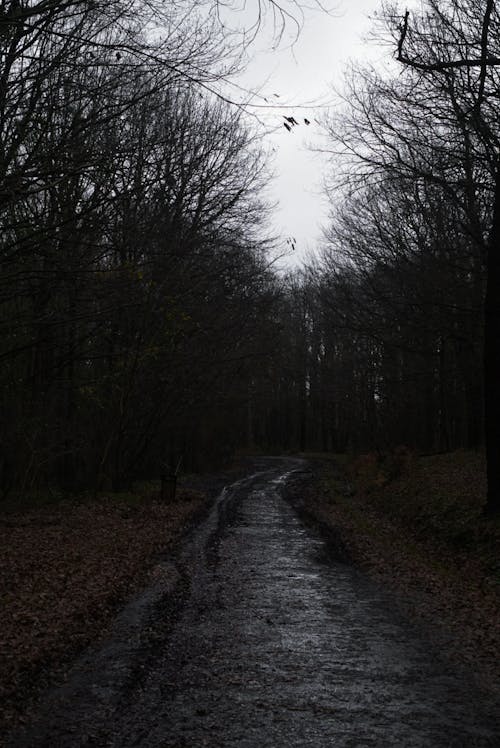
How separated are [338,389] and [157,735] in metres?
36.8

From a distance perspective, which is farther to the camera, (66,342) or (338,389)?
(338,389)

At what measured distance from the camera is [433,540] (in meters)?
14.8

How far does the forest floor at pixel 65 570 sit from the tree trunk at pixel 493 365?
6.11m

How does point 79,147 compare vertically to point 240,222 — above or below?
below

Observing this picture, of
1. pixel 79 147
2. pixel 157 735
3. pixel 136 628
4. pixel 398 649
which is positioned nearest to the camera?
pixel 157 735

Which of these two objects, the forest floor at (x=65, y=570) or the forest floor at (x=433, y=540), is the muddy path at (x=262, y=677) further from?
the forest floor at (x=433, y=540)

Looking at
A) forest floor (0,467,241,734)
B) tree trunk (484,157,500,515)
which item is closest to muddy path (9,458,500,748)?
forest floor (0,467,241,734)

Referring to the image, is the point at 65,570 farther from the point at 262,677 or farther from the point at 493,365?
the point at 493,365

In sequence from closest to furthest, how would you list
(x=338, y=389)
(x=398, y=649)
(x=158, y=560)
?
(x=398, y=649), (x=158, y=560), (x=338, y=389)

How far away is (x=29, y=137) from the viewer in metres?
11.0

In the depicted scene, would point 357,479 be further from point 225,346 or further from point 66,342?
point 66,342

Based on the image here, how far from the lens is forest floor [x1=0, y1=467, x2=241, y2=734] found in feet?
22.7

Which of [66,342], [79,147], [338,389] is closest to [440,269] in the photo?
[66,342]

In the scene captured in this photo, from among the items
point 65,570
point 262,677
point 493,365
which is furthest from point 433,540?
point 262,677
